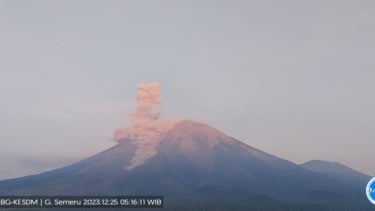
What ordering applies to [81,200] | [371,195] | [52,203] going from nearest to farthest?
[371,195]
[81,200]
[52,203]

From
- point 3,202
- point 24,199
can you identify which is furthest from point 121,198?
point 3,202

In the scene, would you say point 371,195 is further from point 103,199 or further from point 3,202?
point 3,202

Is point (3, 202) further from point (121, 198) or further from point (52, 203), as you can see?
point (121, 198)

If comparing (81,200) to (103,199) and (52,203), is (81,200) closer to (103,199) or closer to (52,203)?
(103,199)

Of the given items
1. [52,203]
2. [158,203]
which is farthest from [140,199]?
[52,203]

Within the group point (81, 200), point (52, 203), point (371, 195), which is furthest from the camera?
point (52, 203)

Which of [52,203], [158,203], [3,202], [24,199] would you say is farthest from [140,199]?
[3,202]

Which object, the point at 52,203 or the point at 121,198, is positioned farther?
the point at 52,203

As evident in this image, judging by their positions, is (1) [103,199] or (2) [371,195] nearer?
(2) [371,195]
